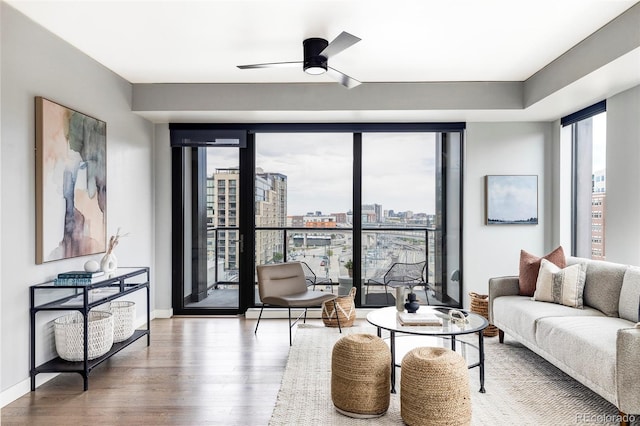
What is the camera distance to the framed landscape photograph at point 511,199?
5160 mm

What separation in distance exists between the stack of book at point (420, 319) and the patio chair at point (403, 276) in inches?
70.0

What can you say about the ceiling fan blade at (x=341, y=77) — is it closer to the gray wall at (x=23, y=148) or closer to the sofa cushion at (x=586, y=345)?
the gray wall at (x=23, y=148)

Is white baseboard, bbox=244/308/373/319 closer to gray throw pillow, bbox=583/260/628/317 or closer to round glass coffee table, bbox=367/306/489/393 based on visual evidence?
round glass coffee table, bbox=367/306/489/393

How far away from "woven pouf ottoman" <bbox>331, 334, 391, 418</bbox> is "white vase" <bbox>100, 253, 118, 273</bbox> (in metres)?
2.16

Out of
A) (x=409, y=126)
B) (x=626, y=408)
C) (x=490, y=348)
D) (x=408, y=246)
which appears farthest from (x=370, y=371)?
(x=409, y=126)

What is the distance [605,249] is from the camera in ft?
13.8

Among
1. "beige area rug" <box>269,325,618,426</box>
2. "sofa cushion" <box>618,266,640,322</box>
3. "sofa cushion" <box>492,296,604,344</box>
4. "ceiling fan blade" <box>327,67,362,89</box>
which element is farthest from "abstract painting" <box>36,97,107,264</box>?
"sofa cushion" <box>618,266,640,322</box>

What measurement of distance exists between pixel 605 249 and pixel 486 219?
50.4 inches

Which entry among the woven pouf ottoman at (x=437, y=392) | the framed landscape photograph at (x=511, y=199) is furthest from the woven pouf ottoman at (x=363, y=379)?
the framed landscape photograph at (x=511, y=199)

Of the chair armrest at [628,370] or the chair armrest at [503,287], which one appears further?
the chair armrest at [503,287]

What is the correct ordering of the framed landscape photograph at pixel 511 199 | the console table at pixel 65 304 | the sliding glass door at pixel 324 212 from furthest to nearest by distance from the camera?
the sliding glass door at pixel 324 212, the framed landscape photograph at pixel 511 199, the console table at pixel 65 304

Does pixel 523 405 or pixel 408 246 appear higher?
pixel 408 246

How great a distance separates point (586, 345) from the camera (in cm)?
269

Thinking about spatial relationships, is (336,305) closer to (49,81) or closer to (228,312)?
(228,312)
